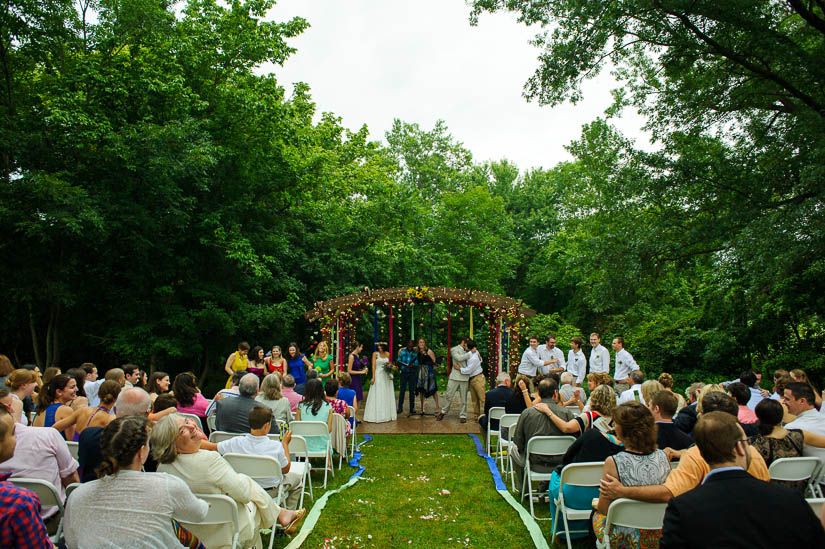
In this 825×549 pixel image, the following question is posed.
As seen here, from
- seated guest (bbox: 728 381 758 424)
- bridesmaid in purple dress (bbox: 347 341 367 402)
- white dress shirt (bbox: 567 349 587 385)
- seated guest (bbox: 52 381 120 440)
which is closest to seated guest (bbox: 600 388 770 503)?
seated guest (bbox: 728 381 758 424)

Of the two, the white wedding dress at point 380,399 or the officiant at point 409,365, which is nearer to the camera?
the white wedding dress at point 380,399

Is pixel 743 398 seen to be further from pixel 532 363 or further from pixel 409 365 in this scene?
pixel 409 365

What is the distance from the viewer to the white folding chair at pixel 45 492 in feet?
10.5

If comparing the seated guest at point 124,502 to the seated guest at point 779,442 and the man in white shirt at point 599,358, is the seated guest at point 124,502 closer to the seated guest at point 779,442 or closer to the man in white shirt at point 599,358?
the seated guest at point 779,442

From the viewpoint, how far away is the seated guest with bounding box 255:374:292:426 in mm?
6266

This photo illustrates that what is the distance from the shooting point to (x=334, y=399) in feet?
23.9

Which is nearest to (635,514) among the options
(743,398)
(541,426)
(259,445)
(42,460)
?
(541,426)

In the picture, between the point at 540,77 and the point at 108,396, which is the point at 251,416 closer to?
the point at 108,396

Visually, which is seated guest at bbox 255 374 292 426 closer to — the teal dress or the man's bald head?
the teal dress

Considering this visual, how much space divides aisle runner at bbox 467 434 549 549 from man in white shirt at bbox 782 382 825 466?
2214 mm

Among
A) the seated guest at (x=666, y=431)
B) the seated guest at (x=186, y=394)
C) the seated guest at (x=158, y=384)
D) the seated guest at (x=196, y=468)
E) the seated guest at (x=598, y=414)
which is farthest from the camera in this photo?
the seated guest at (x=158, y=384)

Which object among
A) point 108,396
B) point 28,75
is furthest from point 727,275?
point 28,75

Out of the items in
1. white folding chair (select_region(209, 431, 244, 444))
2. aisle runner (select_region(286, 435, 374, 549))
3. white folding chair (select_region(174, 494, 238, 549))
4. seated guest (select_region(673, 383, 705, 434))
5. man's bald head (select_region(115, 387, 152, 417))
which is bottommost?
aisle runner (select_region(286, 435, 374, 549))

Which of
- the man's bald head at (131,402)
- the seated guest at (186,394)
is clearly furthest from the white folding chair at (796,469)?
the seated guest at (186,394)
